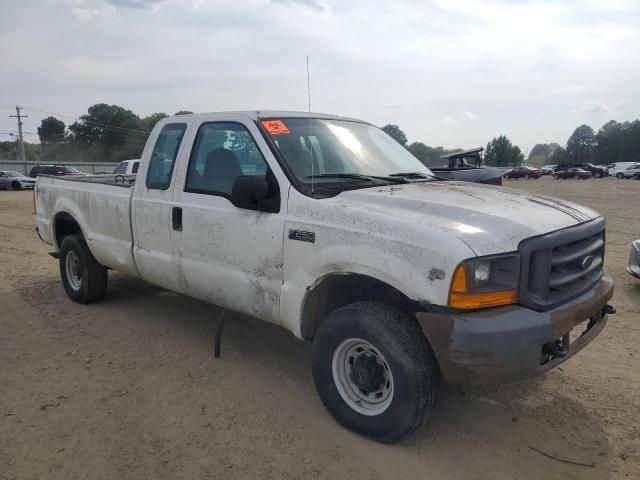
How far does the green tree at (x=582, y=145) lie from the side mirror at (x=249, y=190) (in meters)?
104

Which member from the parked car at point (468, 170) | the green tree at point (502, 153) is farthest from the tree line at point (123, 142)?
the parked car at point (468, 170)

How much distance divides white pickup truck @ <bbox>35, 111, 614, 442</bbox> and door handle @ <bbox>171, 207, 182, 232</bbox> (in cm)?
2

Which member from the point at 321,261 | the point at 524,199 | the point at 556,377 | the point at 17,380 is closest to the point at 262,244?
the point at 321,261

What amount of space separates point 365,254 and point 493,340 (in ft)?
2.69

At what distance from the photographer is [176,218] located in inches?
170

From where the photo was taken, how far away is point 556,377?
4043mm

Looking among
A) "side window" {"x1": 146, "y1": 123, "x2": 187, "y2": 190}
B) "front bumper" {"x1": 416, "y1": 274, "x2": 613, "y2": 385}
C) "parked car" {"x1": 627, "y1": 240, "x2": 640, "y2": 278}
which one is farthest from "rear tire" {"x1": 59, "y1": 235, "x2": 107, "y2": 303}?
"parked car" {"x1": 627, "y1": 240, "x2": 640, "y2": 278}

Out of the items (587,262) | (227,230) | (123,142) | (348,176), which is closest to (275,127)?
(348,176)

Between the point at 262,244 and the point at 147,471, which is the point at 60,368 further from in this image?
the point at 262,244

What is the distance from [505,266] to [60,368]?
346 centimetres

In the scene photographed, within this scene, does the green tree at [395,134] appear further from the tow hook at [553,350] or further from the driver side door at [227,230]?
the tow hook at [553,350]

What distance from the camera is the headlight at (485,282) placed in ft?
8.79

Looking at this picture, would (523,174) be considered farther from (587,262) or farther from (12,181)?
(587,262)

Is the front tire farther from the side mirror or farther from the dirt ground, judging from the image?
the side mirror
